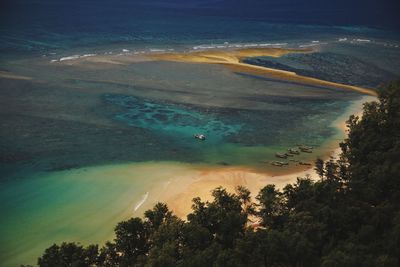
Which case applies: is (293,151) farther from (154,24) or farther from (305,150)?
(154,24)

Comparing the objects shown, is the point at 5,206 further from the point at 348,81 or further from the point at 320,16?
the point at 320,16

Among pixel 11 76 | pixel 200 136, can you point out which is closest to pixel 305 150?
pixel 200 136

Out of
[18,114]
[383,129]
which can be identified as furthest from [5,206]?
[383,129]

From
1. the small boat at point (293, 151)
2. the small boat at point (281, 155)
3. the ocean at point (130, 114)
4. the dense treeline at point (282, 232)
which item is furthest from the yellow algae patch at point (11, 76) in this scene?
the dense treeline at point (282, 232)

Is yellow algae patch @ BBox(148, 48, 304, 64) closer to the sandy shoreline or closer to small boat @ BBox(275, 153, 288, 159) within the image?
small boat @ BBox(275, 153, 288, 159)

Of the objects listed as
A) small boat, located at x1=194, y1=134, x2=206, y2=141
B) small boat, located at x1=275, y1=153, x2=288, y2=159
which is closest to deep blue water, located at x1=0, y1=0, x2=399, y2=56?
small boat, located at x1=194, y1=134, x2=206, y2=141

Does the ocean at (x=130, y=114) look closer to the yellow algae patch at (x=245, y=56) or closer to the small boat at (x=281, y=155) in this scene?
the small boat at (x=281, y=155)
